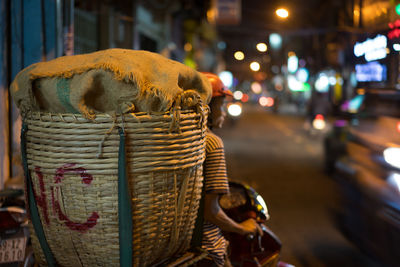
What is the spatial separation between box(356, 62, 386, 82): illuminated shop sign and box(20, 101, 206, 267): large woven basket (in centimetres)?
518

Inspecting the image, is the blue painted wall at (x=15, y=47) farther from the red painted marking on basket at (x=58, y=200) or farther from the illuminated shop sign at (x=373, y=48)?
the illuminated shop sign at (x=373, y=48)

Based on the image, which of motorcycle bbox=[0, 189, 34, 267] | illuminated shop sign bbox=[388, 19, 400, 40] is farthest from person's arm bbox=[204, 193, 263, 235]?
illuminated shop sign bbox=[388, 19, 400, 40]

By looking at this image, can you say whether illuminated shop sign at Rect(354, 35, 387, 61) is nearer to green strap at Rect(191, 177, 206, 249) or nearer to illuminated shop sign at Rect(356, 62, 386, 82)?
illuminated shop sign at Rect(356, 62, 386, 82)

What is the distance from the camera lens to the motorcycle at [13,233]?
246 centimetres

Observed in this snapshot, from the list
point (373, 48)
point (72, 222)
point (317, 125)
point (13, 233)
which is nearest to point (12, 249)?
point (13, 233)

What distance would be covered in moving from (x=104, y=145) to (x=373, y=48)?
19.6ft

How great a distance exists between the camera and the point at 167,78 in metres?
1.76

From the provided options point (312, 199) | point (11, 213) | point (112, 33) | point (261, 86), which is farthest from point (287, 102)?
point (11, 213)

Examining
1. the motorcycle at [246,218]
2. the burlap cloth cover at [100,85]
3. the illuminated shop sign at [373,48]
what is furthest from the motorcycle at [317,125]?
the burlap cloth cover at [100,85]

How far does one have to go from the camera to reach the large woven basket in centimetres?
170

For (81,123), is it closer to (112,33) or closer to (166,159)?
(166,159)

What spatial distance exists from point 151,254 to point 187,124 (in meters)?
0.62

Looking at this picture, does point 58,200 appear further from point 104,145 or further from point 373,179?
point 373,179

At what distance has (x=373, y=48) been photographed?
663 centimetres
